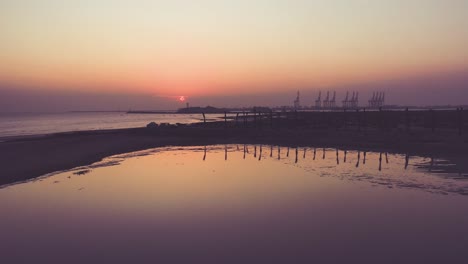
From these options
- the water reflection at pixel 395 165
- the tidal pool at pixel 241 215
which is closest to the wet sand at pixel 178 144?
the water reflection at pixel 395 165

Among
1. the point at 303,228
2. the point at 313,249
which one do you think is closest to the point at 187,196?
the point at 303,228

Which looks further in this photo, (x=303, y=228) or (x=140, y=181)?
(x=140, y=181)

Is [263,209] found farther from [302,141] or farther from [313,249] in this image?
[302,141]

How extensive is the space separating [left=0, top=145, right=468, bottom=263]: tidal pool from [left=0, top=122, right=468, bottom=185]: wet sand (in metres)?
3.14

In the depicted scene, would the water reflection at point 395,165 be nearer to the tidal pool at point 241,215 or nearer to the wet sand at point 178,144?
the tidal pool at point 241,215

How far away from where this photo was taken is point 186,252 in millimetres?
8141

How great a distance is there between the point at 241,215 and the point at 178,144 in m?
25.6

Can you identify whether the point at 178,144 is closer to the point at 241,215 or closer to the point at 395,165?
the point at 395,165

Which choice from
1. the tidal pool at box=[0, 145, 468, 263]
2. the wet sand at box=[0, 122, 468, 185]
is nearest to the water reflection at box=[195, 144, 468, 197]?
the tidal pool at box=[0, 145, 468, 263]

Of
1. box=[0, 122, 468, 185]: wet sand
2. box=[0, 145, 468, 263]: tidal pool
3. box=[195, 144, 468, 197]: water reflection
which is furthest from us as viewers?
box=[0, 122, 468, 185]: wet sand

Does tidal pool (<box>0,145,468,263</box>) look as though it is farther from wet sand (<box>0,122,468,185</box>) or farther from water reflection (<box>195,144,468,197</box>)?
wet sand (<box>0,122,468,185</box>)

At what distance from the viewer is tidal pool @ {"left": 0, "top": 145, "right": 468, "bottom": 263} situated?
8.05 meters

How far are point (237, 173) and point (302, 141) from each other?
17.9 metres

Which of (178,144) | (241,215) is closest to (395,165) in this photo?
(241,215)
